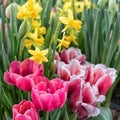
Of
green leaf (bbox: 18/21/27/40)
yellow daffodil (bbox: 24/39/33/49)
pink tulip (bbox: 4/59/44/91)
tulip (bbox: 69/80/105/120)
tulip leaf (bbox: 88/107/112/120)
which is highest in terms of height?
green leaf (bbox: 18/21/27/40)

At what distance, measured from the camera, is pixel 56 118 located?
0.83m

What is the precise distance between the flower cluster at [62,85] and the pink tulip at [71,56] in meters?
0.07

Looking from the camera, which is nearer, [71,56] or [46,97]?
[46,97]

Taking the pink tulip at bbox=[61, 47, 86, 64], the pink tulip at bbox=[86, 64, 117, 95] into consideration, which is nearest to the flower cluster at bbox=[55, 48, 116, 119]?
the pink tulip at bbox=[86, 64, 117, 95]

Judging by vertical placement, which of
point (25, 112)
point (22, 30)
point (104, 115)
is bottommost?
point (104, 115)

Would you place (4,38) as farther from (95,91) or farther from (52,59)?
(95,91)

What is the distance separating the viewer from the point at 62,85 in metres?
0.74

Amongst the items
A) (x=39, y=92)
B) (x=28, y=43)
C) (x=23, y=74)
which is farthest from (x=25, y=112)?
(x=28, y=43)

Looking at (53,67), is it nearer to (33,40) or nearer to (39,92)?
(33,40)

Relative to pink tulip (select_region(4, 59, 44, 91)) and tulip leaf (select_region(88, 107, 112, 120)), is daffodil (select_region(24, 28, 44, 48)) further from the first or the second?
tulip leaf (select_region(88, 107, 112, 120))

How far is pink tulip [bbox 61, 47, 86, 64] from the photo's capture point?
1.02 meters

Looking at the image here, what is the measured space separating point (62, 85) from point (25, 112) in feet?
0.32

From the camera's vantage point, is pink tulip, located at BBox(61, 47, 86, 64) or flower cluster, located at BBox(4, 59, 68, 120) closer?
flower cluster, located at BBox(4, 59, 68, 120)

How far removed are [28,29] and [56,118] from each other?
25 cm
